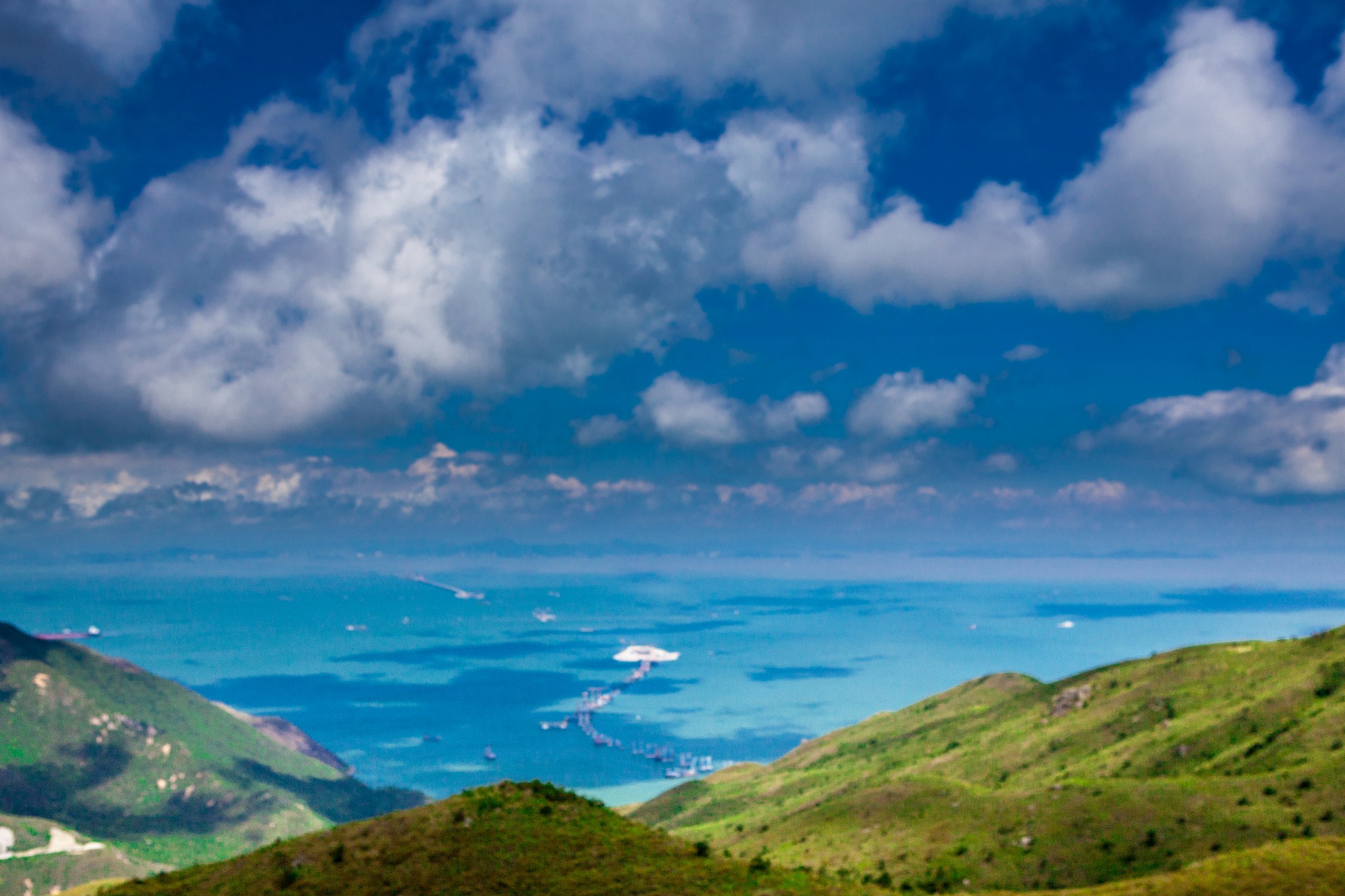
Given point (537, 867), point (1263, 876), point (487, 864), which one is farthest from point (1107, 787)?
point (487, 864)

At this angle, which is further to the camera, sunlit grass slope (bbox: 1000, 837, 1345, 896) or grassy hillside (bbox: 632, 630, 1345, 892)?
A: grassy hillside (bbox: 632, 630, 1345, 892)

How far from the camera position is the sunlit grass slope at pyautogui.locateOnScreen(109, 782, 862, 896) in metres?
35.6

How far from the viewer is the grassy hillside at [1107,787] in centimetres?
5400

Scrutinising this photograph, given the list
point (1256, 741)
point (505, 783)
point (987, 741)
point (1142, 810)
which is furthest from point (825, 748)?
point (505, 783)

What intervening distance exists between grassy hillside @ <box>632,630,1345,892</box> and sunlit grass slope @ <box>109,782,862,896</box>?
15.6m

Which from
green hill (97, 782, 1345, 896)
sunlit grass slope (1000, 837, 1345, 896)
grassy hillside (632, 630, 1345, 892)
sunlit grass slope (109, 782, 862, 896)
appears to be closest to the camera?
sunlit grass slope (1000, 837, 1345, 896)

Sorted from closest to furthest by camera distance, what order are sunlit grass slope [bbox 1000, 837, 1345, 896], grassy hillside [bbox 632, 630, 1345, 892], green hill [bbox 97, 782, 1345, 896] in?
sunlit grass slope [bbox 1000, 837, 1345, 896], green hill [bbox 97, 782, 1345, 896], grassy hillside [bbox 632, 630, 1345, 892]

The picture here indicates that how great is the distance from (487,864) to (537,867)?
2.26 meters

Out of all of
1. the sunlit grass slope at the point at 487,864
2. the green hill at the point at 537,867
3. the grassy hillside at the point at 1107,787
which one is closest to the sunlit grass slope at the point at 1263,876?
the green hill at the point at 537,867

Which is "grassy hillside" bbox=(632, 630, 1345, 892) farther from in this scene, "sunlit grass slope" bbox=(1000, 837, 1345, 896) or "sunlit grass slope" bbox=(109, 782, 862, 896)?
"sunlit grass slope" bbox=(1000, 837, 1345, 896)

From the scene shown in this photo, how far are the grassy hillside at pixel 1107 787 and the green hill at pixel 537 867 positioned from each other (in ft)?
50.9

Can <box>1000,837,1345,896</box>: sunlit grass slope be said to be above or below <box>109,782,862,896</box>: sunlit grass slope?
below

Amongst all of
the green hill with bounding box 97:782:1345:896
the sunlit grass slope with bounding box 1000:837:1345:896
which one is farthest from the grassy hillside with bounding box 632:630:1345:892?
the sunlit grass slope with bounding box 1000:837:1345:896

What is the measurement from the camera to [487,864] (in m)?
37.0
